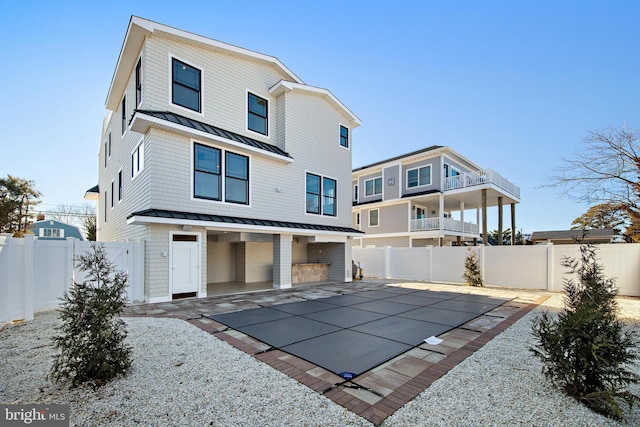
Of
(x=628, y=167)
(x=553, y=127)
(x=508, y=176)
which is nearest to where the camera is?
(x=628, y=167)

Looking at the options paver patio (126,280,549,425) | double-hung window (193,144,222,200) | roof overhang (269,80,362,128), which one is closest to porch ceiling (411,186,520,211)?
roof overhang (269,80,362,128)

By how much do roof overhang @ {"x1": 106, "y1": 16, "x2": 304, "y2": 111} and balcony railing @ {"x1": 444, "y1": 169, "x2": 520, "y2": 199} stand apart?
12511 mm

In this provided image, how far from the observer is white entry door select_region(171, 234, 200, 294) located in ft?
29.6

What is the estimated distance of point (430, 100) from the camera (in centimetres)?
1525

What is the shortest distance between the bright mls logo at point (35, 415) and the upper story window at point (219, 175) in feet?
23.7

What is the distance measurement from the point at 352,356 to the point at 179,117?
28.9ft

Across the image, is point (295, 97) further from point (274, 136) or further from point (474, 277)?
point (474, 277)

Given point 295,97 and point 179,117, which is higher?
point 295,97

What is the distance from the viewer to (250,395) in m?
3.23

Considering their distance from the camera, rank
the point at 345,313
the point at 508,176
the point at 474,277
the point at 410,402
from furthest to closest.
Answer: the point at 508,176 → the point at 474,277 → the point at 345,313 → the point at 410,402

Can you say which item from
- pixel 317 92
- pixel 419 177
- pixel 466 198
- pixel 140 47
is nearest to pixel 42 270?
pixel 140 47

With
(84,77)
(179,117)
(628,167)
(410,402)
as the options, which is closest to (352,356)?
(410,402)

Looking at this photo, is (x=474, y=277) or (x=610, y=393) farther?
(x=474, y=277)

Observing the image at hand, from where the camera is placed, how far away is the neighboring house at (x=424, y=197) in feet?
62.3
